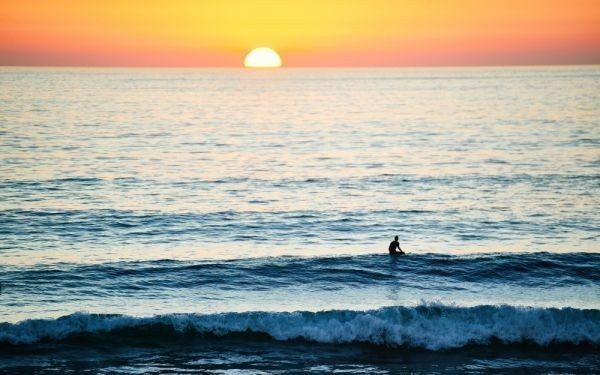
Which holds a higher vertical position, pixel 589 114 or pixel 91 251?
pixel 589 114

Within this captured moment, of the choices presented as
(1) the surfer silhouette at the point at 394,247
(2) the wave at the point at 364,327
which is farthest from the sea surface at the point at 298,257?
(1) the surfer silhouette at the point at 394,247

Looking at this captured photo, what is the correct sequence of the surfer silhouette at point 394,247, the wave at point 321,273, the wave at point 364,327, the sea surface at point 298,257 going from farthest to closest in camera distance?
the surfer silhouette at point 394,247 < the wave at point 321,273 < the wave at point 364,327 < the sea surface at point 298,257

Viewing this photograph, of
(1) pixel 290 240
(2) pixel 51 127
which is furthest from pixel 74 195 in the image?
(2) pixel 51 127

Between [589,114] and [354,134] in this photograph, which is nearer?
[354,134]

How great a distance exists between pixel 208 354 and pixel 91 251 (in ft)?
42.8

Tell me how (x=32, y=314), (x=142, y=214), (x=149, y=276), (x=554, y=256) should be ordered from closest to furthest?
(x=32, y=314) < (x=149, y=276) < (x=554, y=256) < (x=142, y=214)

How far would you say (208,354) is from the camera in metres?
20.4

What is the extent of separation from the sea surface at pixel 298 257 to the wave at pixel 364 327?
6 centimetres

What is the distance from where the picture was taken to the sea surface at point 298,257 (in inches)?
821

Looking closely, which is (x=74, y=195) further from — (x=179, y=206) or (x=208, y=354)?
(x=208, y=354)

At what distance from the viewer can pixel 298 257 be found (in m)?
30.5

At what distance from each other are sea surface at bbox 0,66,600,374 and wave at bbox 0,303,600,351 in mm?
56

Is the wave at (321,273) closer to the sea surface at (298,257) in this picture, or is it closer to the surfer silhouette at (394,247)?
the sea surface at (298,257)

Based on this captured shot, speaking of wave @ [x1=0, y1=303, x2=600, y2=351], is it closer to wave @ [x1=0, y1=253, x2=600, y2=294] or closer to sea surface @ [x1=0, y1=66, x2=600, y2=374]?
sea surface @ [x1=0, y1=66, x2=600, y2=374]
